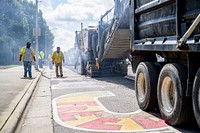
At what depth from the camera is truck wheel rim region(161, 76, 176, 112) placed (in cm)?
539

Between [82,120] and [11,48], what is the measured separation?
1566 inches

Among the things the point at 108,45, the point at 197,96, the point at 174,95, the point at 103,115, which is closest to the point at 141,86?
the point at 103,115

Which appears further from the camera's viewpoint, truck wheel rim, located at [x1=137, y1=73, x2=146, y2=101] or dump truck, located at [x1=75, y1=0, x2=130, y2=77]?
dump truck, located at [x1=75, y1=0, x2=130, y2=77]

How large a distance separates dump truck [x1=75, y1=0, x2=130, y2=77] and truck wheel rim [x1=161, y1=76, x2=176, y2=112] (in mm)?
5528

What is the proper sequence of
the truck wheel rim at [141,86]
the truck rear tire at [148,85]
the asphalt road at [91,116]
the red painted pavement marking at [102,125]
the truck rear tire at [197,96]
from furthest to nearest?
the truck wheel rim at [141,86] < the truck rear tire at [148,85] < the red painted pavement marking at [102,125] < the asphalt road at [91,116] < the truck rear tire at [197,96]

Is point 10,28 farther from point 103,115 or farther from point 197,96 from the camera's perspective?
point 197,96

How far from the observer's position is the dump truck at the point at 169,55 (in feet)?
15.0

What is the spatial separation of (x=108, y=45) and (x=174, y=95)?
7.95m

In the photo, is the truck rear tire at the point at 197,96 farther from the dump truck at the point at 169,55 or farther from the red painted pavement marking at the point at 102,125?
the red painted pavement marking at the point at 102,125

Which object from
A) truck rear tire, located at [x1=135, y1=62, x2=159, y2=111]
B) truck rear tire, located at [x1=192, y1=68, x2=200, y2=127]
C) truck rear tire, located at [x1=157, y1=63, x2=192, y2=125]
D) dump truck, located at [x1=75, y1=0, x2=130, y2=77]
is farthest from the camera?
dump truck, located at [x1=75, y1=0, x2=130, y2=77]

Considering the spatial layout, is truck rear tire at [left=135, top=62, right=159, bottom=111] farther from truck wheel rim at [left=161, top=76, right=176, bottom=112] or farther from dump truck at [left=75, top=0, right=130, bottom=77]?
dump truck at [left=75, top=0, right=130, bottom=77]

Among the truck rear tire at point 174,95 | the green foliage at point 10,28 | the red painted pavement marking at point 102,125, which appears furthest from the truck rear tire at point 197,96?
the green foliage at point 10,28

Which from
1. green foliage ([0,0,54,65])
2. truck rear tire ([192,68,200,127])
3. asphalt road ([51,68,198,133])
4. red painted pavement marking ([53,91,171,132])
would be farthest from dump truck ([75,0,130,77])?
green foliage ([0,0,54,65])

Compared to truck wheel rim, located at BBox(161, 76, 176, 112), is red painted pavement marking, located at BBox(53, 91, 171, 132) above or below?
below
